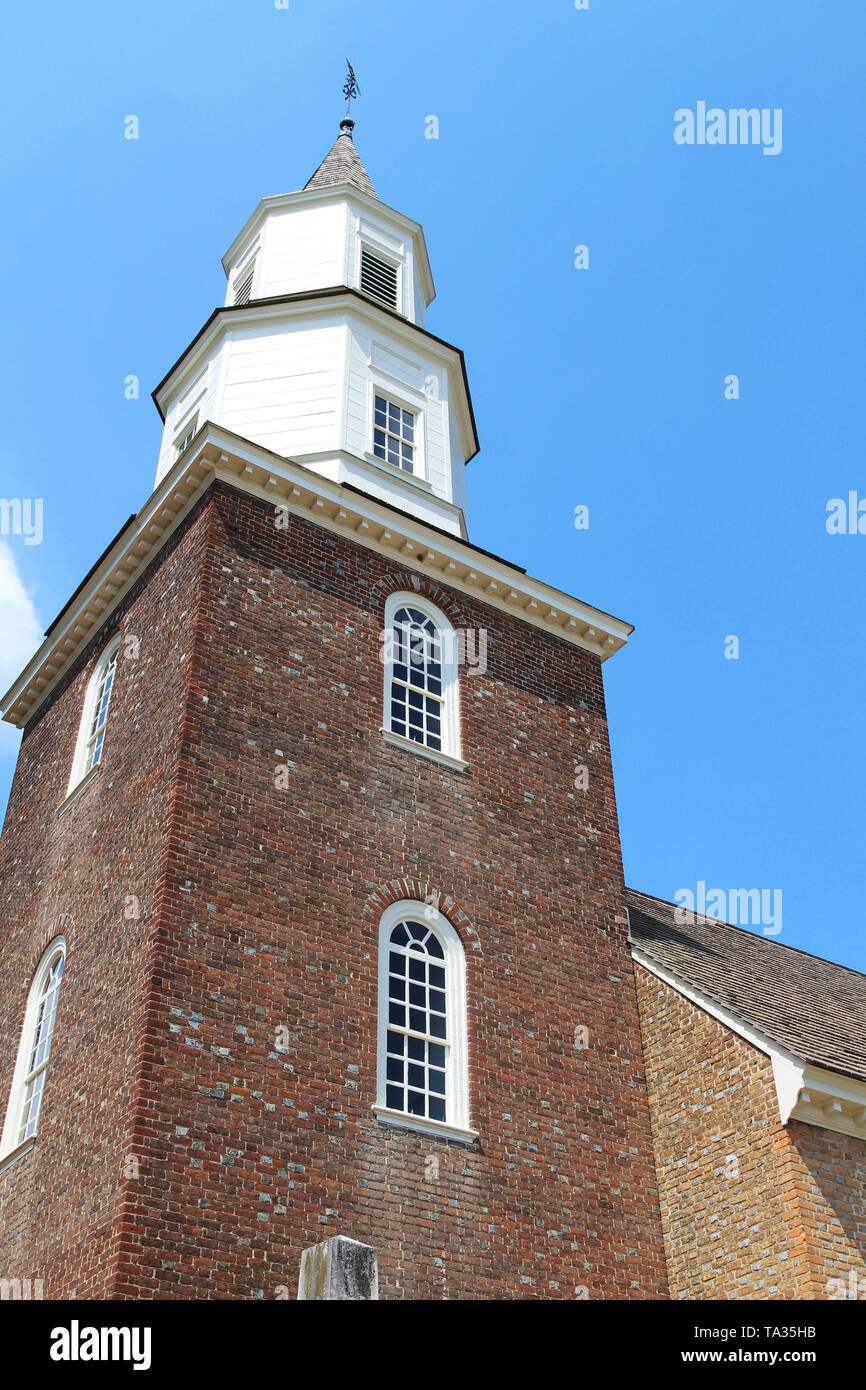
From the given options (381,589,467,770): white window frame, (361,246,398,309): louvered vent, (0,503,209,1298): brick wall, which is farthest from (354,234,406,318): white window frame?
(0,503,209,1298): brick wall

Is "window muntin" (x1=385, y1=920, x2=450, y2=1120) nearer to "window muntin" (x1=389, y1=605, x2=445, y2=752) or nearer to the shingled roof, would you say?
"window muntin" (x1=389, y1=605, x2=445, y2=752)

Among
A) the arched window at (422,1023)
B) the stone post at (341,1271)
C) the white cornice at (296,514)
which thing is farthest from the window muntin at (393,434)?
the stone post at (341,1271)

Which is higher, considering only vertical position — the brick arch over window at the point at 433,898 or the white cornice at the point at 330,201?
the white cornice at the point at 330,201

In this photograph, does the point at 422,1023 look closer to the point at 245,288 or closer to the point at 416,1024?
the point at 416,1024

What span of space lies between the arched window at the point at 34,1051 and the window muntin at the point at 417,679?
4993 mm

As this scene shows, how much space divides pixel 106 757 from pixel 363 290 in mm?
9656

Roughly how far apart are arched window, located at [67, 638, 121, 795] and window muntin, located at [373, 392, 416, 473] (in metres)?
4.97

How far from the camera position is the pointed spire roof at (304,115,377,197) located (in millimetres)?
23266

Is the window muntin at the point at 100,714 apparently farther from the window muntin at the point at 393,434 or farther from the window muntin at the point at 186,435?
the window muntin at the point at 393,434

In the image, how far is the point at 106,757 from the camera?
50.8ft

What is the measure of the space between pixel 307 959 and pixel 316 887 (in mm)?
856

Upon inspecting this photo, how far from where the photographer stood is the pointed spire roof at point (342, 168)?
76.3ft

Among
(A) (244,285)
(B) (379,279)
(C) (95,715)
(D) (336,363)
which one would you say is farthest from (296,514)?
(A) (244,285)
